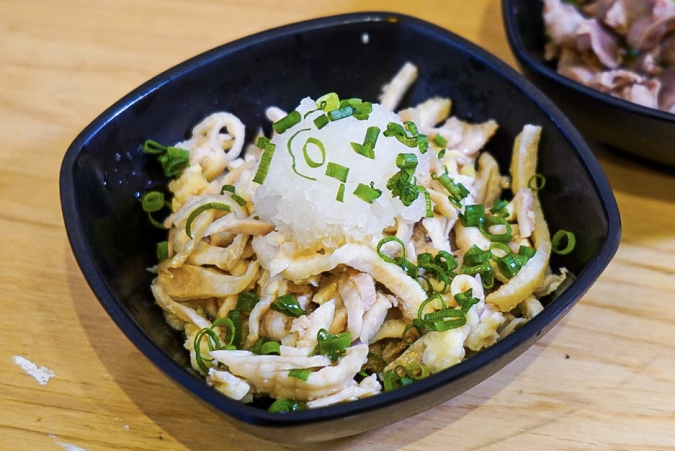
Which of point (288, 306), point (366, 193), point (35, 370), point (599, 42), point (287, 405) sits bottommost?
point (35, 370)

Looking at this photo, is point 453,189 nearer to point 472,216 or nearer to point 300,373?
point 472,216

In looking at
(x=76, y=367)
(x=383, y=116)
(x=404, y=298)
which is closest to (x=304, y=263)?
(x=404, y=298)

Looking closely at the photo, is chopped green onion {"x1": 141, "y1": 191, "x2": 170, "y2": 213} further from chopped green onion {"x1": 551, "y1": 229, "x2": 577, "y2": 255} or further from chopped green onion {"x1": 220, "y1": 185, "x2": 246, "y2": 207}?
chopped green onion {"x1": 551, "y1": 229, "x2": 577, "y2": 255}

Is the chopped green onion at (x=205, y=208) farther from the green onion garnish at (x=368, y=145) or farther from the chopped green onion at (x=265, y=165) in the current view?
the green onion garnish at (x=368, y=145)

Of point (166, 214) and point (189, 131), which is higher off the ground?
point (189, 131)

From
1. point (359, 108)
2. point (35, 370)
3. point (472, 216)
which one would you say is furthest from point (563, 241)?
point (35, 370)

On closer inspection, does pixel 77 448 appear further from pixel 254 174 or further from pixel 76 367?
pixel 254 174
